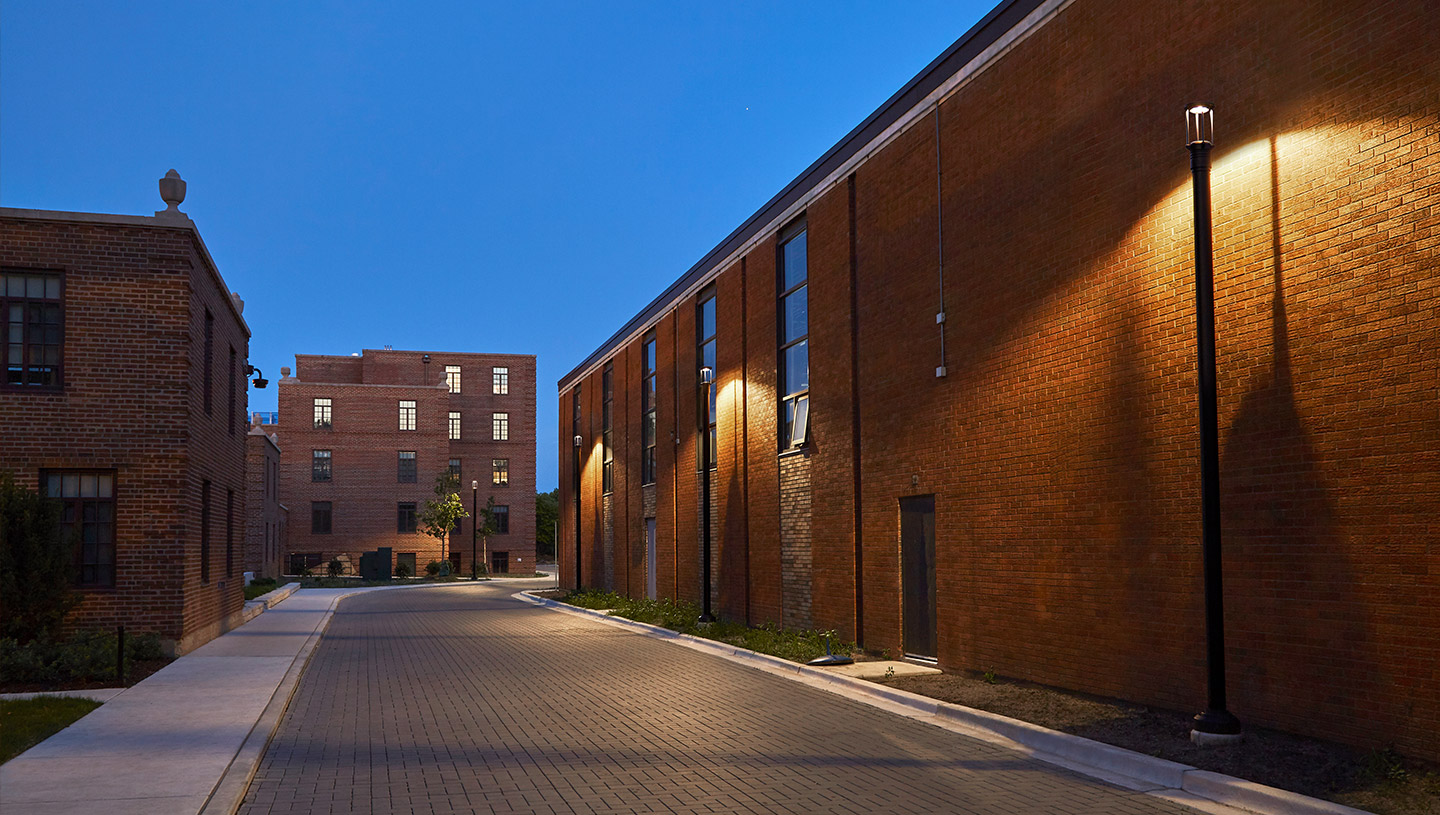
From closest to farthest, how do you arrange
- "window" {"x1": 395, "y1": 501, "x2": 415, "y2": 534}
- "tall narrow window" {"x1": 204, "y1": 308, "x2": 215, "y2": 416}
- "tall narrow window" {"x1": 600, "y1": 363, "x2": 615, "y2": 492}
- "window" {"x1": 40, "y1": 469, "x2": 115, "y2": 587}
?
"window" {"x1": 40, "y1": 469, "x2": 115, "y2": 587}
"tall narrow window" {"x1": 204, "y1": 308, "x2": 215, "y2": 416}
"tall narrow window" {"x1": 600, "y1": 363, "x2": 615, "y2": 492}
"window" {"x1": 395, "y1": 501, "x2": 415, "y2": 534}

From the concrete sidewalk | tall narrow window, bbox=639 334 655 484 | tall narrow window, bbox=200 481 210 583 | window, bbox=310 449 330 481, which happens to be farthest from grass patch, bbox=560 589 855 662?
window, bbox=310 449 330 481

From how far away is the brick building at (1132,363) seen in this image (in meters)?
8.79

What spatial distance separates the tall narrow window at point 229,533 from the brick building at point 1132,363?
12694mm

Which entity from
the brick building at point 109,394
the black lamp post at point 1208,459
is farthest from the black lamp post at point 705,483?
the black lamp post at point 1208,459

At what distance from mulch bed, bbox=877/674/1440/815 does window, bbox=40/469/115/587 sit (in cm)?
1367

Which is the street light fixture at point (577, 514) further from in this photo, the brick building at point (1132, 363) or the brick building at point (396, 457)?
the brick building at point (396, 457)

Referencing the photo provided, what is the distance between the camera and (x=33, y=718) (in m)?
11.8

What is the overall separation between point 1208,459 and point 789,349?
13.4 metres

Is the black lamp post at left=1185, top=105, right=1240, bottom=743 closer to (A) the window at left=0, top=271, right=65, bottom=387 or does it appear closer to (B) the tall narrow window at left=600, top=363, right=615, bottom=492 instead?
(A) the window at left=0, top=271, right=65, bottom=387

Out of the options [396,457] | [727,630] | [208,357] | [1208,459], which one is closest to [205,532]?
[208,357]

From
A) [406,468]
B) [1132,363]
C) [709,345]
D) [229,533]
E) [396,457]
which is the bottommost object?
[229,533]

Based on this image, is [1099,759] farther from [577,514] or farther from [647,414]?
[577,514]

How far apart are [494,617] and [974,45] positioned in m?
21.0

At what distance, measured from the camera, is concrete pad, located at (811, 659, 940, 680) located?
1511cm
